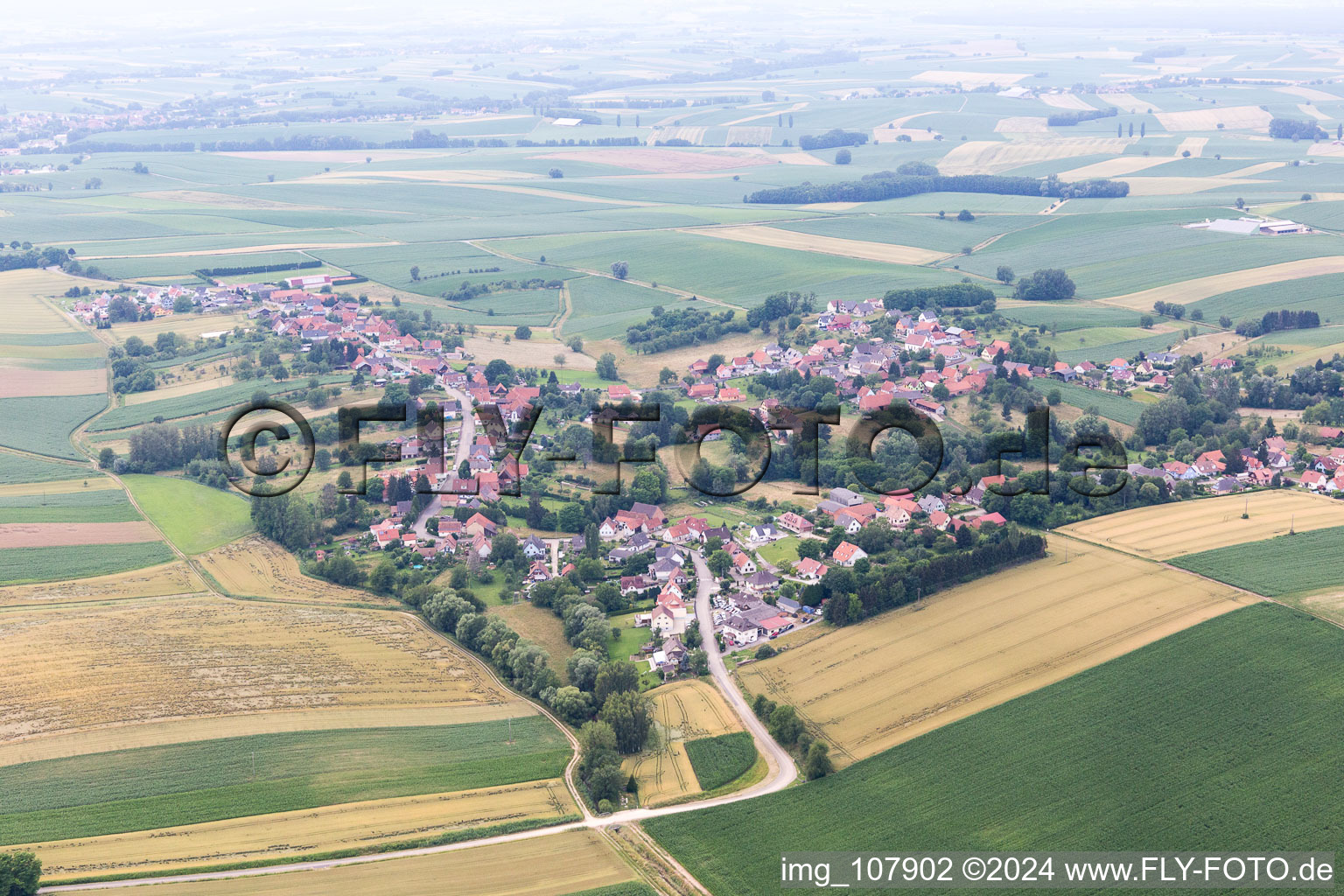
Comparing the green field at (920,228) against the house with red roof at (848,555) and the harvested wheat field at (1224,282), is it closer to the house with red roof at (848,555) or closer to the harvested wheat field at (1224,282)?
the harvested wheat field at (1224,282)

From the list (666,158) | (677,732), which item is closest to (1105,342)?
(677,732)

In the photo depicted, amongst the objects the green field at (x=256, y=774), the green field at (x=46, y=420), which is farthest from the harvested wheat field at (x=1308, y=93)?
the green field at (x=256, y=774)

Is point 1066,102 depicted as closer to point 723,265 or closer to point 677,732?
point 723,265

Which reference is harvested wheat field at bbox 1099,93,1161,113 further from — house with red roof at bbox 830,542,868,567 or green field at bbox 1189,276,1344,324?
house with red roof at bbox 830,542,868,567

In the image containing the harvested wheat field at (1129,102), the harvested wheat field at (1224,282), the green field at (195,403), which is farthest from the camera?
the harvested wheat field at (1129,102)

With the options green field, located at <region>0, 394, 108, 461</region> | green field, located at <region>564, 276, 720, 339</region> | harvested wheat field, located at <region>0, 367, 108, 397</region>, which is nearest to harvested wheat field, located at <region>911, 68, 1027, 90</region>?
green field, located at <region>564, 276, 720, 339</region>

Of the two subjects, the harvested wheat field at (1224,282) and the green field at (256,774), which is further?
the harvested wheat field at (1224,282)

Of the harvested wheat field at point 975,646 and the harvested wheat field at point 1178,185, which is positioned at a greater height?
the harvested wheat field at point 1178,185
